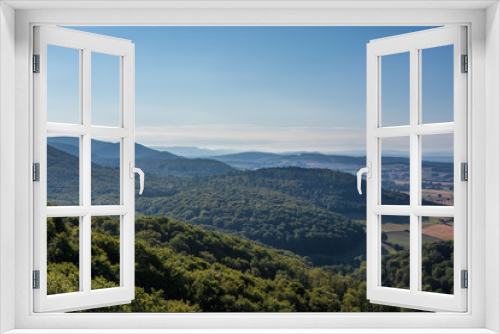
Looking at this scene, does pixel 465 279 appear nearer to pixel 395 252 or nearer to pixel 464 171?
pixel 464 171

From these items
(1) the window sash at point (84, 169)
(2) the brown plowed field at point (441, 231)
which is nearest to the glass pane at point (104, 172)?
(1) the window sash at point (84, 169)

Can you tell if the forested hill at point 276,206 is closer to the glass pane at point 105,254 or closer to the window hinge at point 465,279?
the glass pane at point 105,254

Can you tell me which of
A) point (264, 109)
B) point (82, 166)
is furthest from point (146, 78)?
point (82, 166)

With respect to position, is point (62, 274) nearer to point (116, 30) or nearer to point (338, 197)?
point (116, 30)

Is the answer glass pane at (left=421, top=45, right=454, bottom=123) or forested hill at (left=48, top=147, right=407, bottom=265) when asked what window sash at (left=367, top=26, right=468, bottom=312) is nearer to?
glass pane at (left=421, top=45, right=454, bottom=123)

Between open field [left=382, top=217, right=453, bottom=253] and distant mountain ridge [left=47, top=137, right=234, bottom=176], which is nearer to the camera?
open field [left=382, top=217, right=453, bottom=253]

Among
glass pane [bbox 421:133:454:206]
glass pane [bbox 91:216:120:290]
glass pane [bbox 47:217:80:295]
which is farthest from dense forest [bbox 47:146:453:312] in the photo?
glass pane [bbox 47:217:80:295]

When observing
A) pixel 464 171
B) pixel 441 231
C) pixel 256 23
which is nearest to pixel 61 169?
pixel 256 23
